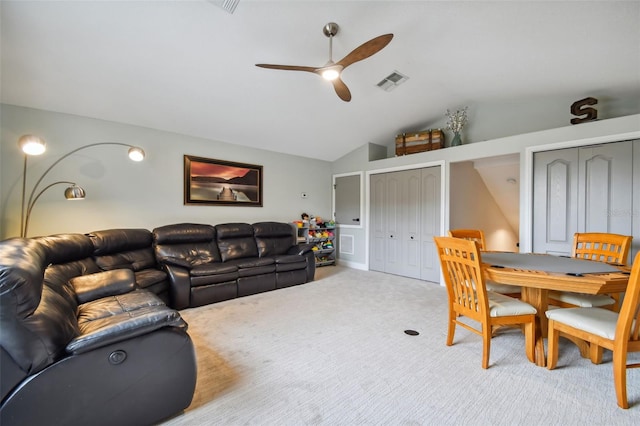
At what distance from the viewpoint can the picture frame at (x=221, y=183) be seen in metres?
4.32

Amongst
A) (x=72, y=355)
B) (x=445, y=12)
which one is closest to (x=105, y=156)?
(x=72, y=355)

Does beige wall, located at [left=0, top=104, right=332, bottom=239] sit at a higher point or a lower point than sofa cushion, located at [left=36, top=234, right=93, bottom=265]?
higher

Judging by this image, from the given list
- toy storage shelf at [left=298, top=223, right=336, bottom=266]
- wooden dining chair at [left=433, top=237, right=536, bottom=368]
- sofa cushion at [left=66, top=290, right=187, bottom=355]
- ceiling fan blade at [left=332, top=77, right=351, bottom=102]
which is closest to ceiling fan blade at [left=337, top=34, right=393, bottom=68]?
ceiling fan blade at [left=332, top=77, right=351, bottom=102]

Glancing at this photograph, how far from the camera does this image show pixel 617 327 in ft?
5.24

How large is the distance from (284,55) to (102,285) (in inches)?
117

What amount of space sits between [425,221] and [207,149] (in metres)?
3.97

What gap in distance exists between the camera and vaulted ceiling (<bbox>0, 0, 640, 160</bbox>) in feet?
7.50

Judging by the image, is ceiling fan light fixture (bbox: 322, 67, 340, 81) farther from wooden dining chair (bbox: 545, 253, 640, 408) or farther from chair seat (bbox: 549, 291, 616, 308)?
chair seat (bbox: 549, 291, 616, 308)

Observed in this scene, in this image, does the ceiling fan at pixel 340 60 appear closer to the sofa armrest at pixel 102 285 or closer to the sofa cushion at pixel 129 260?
the sofa armrest at pixel 102 285

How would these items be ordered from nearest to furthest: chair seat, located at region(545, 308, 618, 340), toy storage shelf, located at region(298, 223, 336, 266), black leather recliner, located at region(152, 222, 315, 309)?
1. chair seat, located at region(545, 308, 618, 340)
2. black leather recliner, located at region(152, 222, 315, 309)
3. toy storage shelf, located at region(298, 223, 336, 266)

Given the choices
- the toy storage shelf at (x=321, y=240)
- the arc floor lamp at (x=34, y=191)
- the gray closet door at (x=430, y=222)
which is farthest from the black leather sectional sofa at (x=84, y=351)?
the gray closet door at (x=430, y=222)

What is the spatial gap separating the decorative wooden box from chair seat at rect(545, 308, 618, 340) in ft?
10.6

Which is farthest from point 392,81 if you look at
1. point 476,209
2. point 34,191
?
point 34,191

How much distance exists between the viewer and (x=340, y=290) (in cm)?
405
